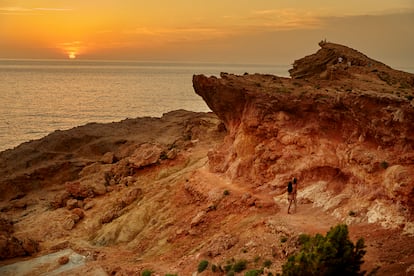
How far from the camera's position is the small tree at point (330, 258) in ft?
51.1

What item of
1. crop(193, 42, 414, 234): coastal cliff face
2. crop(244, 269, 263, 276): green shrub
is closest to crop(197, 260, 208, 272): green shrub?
crop(244, 269, 263, 276): green shrub

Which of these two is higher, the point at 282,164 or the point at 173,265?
the point at 282,164

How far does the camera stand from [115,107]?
116 m

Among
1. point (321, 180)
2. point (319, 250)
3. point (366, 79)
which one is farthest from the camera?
point (366, 79)

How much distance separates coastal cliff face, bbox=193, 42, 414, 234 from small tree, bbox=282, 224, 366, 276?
6.26m

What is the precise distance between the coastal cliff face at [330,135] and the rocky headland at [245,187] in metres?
0.07

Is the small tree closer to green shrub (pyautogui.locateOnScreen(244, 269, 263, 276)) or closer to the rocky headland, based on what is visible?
the rocky headland

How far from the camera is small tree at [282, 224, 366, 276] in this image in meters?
15.6

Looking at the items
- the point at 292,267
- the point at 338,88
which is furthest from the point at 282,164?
the point at 292,267

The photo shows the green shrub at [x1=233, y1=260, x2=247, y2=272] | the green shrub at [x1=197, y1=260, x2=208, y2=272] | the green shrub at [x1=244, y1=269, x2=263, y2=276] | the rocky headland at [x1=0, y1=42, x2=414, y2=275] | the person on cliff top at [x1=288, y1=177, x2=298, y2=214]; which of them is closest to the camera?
the green shrub at [x1=244, y1=269, x2=263, y2=276]

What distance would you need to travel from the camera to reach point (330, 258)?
614 inches

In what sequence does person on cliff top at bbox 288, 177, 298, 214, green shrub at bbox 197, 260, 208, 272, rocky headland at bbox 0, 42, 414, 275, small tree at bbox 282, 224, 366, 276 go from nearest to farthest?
small tree at bbox 282, 224, 366, 276
rocky headland at bbox 0, 42, 414, 275
green shrub at bbox 197, 260, 208, 272
person on cliff top at bbox 288, 177, 298, 214

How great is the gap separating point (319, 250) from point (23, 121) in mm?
83370

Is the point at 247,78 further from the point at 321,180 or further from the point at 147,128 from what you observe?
the point at 147,128
